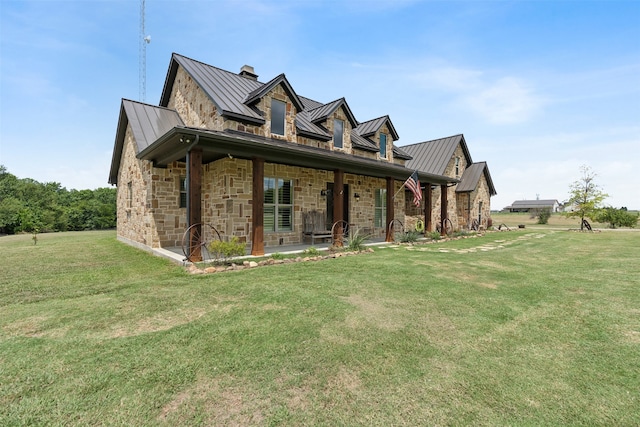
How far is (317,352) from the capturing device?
286cm

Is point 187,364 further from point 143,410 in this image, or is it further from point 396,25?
point 396,25

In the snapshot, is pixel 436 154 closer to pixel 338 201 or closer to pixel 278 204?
pixel 338 201

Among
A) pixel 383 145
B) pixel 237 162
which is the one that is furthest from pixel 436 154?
pixel 237 162

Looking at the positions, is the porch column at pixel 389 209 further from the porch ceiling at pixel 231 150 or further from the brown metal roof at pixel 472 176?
the brown metal roof at pixel 472 176

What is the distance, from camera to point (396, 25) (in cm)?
870

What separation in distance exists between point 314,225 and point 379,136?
642cm

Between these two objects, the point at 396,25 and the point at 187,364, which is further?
the point at 396,25

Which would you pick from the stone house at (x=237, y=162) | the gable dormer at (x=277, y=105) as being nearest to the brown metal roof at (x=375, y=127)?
the stone house at (x=237, y=162)

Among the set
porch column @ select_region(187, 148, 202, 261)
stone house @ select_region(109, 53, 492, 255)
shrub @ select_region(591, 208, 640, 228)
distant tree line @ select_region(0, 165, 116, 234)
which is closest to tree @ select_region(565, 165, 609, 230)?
shrub @ select_region(591, 208, 640, 228)

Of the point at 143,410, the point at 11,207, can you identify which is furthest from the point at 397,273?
the point at 11,207

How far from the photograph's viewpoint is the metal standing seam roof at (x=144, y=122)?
1017 centimetres

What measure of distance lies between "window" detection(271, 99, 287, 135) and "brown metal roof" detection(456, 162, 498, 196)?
1517cm

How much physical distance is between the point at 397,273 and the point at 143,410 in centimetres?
510

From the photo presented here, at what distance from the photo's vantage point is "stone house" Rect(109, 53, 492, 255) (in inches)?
313
